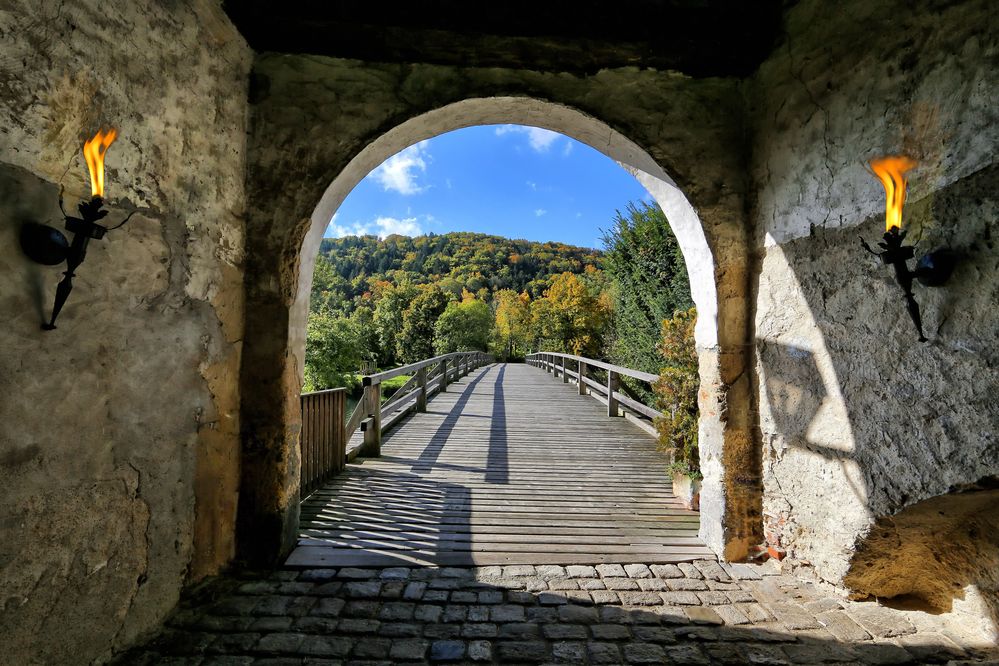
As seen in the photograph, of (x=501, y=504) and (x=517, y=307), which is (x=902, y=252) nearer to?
(x=501, y=504)

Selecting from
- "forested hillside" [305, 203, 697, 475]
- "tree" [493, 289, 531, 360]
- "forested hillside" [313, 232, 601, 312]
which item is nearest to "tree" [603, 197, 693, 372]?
"forested hillside" [305, 203, 697, 475]

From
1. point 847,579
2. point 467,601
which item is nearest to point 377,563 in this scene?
point 467,601

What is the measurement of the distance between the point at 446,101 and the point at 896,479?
2.89m

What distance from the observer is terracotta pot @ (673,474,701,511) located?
3.21 m

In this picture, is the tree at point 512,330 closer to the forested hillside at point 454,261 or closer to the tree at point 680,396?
the forested hillside at point 454,261

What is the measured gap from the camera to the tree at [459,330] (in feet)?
96.9

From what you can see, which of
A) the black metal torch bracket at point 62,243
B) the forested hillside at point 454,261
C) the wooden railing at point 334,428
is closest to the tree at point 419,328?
the forested hillside at point 454,261

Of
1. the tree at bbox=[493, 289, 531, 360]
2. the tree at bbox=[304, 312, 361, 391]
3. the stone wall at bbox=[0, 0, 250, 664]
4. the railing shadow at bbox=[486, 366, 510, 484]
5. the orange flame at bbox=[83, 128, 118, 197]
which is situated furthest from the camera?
the tree at bbox=[493, 289, 531, 360]

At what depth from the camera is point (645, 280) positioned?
31.5 feet

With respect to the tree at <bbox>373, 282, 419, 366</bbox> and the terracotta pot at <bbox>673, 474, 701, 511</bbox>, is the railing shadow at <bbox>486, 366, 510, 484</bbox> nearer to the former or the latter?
the terracotta pot at <bbox>673, 474, 701, 511</bbox>

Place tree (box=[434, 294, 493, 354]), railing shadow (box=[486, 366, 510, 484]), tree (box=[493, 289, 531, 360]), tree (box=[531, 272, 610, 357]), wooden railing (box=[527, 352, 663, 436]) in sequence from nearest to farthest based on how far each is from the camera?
1. railing shadow (box=[486, 366, 510, 484])
2. wooden railing (box=[527, 352, 663, 436])
3. tree (box=[531, 272, 610, 357])
4. tree (box=[434, 294, 493, 354])
5. tree (box=[493, 289, 531, 360])

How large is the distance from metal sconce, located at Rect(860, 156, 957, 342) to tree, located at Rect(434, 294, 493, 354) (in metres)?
27.5

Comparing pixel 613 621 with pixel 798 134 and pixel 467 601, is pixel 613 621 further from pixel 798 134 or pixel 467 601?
pixel 798 134

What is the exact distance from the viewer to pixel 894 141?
180cm
